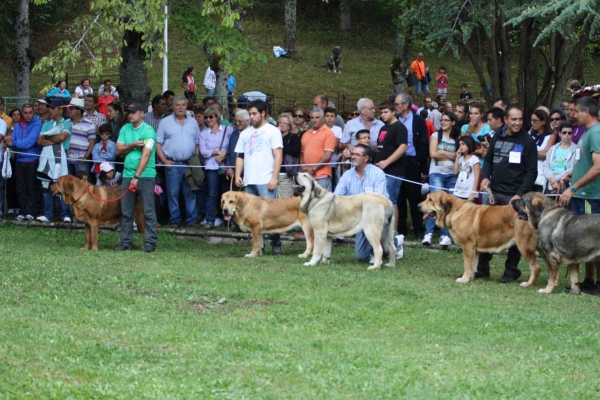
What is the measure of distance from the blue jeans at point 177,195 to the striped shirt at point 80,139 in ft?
5.92

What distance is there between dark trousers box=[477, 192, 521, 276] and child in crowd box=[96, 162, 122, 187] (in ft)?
21.6

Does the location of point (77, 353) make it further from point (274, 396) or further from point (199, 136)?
point (199, 136)

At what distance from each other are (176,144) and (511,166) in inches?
267

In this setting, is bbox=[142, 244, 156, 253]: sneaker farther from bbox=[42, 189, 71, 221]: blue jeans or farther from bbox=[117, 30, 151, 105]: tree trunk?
bbox=[117, 30, 151, 105]: tree trunk

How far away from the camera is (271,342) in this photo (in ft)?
25.2

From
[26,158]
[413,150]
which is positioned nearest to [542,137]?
[413,150]

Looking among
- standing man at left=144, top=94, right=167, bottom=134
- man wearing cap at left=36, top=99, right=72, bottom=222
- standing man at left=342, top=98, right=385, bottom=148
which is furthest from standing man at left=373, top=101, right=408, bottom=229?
man wearing cap at left=36, top=99, right=72, bottom=222

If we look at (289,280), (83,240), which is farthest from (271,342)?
(83,240)

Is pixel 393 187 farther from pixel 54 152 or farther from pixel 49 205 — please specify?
pixel 49 205

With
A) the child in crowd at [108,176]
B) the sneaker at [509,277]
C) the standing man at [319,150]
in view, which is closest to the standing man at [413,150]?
the standing man at [319,150]

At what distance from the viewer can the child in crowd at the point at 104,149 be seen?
16.2 m

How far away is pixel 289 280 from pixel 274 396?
4.57 meters

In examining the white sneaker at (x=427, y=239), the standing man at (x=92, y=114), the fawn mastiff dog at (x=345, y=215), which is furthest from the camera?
the standing man at (x=92, y=114)

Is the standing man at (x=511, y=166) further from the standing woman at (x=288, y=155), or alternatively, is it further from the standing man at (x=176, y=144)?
the standing man at (x=176, y=144)
